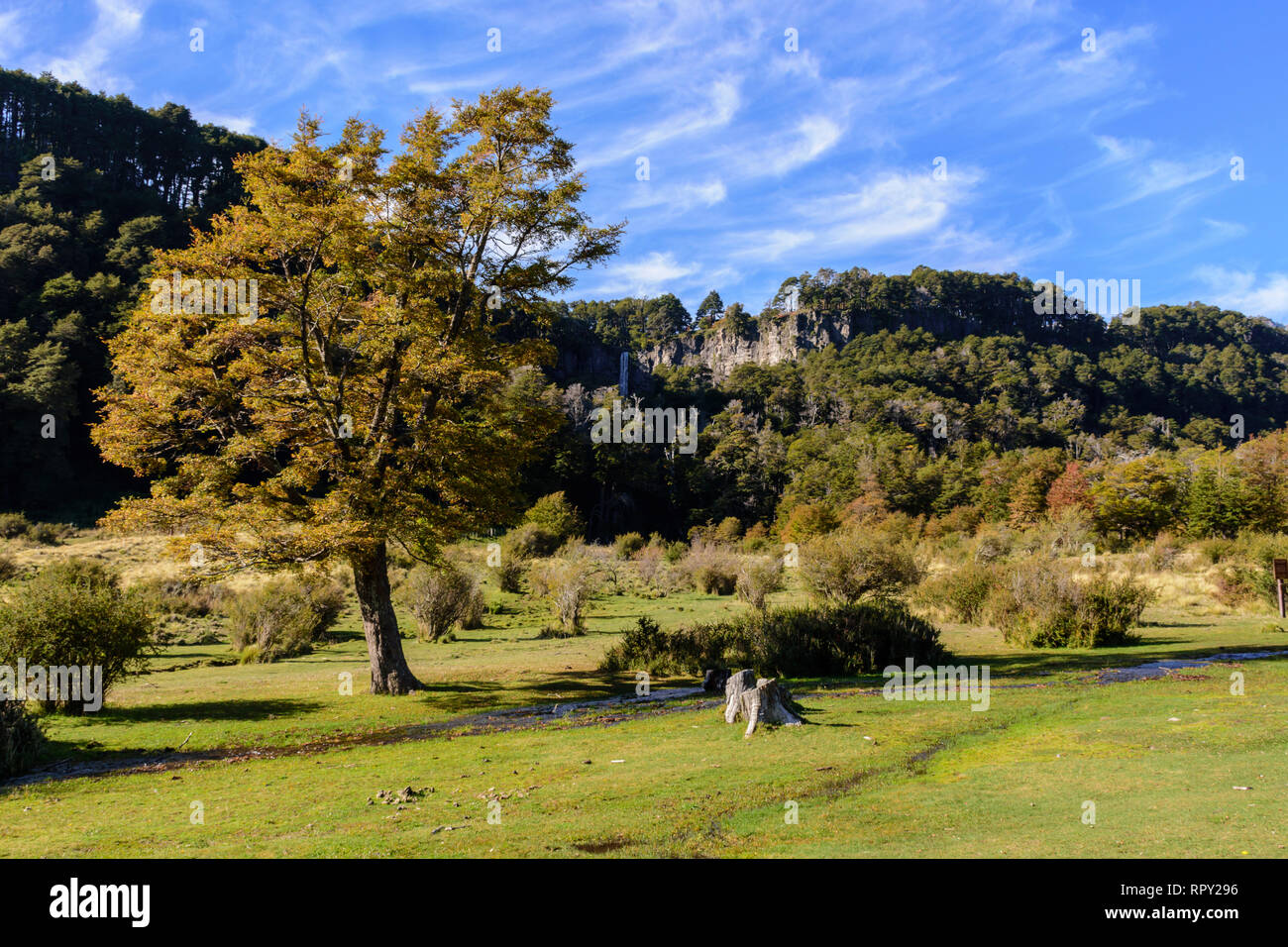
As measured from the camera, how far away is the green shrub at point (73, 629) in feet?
44.2

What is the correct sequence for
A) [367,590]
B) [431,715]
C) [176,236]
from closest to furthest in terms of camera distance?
[431,715] → [367,590] → [176,236]

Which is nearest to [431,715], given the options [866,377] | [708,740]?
[708,740]

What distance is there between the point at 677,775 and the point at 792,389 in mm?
111908

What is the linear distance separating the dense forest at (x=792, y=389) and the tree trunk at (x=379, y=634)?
7.11 m

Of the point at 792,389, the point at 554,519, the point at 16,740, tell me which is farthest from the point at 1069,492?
the point at 16,740

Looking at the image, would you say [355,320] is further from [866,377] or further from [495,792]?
[866,377]

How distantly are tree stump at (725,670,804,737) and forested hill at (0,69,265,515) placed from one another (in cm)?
4005

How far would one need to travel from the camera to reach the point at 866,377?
119m

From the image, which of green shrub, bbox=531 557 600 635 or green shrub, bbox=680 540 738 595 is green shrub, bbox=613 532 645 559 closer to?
green shrub, bbox=680 540 738 595

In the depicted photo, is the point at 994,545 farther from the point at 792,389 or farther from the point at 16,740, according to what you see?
the point at 792,389

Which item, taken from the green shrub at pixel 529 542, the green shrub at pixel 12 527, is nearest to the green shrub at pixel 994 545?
the green shrub at pixel 529 542

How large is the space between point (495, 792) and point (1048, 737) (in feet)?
23.3

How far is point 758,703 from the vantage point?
36.4 ft

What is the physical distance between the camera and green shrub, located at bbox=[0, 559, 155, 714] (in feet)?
44.2
